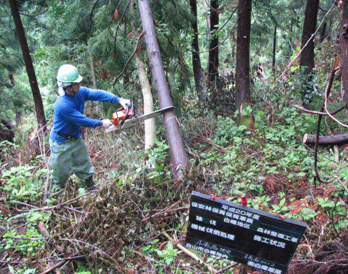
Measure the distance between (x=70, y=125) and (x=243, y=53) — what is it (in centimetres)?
414

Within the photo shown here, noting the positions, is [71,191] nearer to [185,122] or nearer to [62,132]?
[62,132]

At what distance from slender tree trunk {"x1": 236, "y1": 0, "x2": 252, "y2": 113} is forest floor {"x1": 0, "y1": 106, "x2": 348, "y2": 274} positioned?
6.24ft

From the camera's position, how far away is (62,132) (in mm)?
4555

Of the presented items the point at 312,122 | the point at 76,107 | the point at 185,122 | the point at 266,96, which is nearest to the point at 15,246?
the point at 76,107

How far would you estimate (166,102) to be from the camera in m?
4.61

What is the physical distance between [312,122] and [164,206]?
11.4 feet

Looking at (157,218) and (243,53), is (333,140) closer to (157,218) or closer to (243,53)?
(157,218)

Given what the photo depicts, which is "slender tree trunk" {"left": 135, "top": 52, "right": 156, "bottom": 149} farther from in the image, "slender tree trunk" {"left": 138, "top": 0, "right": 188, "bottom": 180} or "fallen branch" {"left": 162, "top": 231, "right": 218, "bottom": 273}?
"fallen branch" {"left": 162, "top": 231, "right": 218, "bottom": 273}

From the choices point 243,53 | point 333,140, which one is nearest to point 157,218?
point 333,140

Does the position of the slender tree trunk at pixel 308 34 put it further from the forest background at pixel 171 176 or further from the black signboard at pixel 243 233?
the black signboard at pixel 243 233

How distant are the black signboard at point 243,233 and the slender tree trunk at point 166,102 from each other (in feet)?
5.48

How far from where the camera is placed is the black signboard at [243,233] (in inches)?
80.4

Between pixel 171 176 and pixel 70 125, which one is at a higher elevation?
pixel 70 125

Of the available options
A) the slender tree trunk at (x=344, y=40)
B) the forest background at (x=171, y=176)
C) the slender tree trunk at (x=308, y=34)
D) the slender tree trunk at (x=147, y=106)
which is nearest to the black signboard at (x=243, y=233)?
the forest background at (x=171, y=176)
